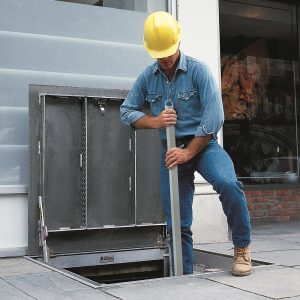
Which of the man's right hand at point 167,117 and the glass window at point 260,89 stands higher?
the glass window at point 260,89

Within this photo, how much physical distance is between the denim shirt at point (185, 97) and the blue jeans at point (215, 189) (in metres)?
0.19

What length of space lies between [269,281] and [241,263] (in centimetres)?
27

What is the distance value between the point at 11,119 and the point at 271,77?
17.9 ft

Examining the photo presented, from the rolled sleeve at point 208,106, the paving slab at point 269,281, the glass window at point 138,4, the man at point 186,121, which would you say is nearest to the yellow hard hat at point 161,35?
the man at point 186,121

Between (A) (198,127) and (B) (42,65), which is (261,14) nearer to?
(B) (42,65)

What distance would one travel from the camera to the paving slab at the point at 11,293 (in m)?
3.50

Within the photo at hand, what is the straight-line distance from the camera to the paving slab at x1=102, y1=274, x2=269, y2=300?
11.3ft

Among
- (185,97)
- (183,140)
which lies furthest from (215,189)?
(185,97)

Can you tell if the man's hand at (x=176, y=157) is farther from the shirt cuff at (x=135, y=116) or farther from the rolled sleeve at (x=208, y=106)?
the shirt cuff at (x=135, y=116)

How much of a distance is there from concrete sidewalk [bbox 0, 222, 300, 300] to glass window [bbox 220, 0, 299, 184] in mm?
4355

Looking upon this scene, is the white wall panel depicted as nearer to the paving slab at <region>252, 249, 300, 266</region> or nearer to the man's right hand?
the paving slab at <region>252, 249, 300, 266</region>

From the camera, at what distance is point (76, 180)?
5.40m

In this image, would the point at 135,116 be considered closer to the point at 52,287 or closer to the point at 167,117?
the point at 167,117


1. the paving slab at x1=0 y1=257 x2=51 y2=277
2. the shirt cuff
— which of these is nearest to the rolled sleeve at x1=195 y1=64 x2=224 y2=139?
the shirt cuff
